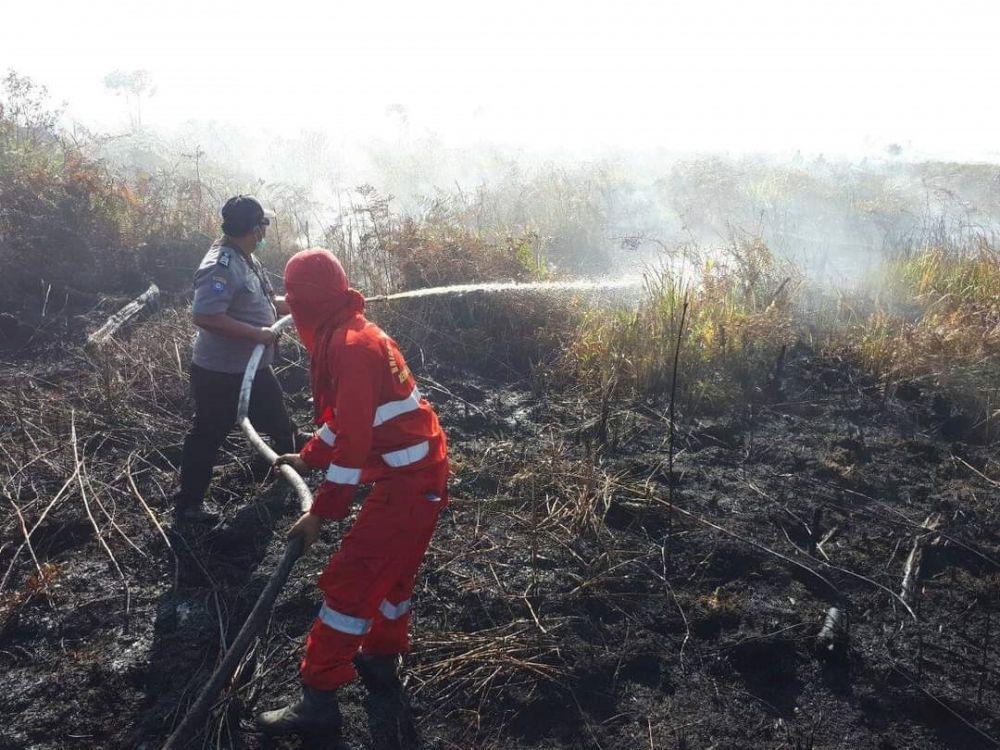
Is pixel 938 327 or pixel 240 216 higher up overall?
pixel 240 216

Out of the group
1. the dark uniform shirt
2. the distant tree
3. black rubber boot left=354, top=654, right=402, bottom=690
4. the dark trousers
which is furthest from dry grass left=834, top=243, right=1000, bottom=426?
the distant tree

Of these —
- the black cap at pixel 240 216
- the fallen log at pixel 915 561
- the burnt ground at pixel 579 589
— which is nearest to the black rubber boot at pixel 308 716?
the burnt ground at pixel 579 589

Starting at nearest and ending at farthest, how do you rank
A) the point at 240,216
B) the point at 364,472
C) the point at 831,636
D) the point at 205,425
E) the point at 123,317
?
the point at 364,472, the point at 831,636, the point at 240,216, the point at 205,425, the point at 123,317

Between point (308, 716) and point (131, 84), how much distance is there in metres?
19.0

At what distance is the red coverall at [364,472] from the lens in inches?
104

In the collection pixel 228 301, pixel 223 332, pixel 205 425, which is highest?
pixel 228 301

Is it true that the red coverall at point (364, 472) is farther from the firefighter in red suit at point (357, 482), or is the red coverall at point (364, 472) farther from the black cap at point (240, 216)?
the black cap at point (240, 216)

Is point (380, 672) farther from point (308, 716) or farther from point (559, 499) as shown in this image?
point (559, 499)

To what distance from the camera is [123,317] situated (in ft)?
20.7

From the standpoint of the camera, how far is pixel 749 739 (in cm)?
280

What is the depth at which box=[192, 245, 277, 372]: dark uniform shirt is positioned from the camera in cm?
380

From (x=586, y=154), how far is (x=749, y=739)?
1628 centimetres

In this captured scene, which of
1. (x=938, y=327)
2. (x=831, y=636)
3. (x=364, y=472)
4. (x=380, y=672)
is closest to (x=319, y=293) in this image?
(x=364, y=472)

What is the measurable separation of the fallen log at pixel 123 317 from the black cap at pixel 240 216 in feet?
8.62
